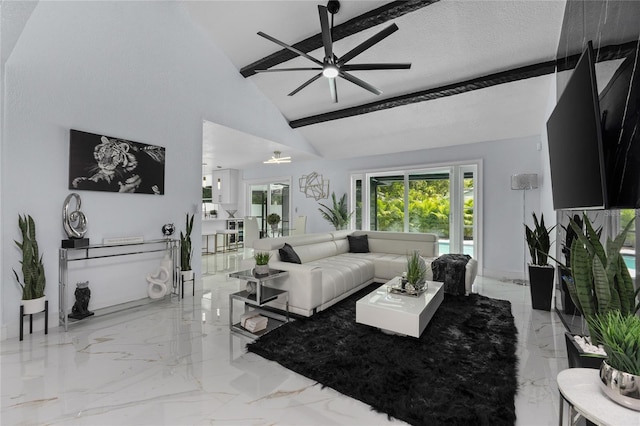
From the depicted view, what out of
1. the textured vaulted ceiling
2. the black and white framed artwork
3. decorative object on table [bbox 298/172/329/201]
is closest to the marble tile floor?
the black and white framed artwork

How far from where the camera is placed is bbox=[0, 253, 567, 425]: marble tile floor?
1657 mm

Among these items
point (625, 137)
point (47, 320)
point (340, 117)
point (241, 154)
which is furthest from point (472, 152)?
point (47, 320)

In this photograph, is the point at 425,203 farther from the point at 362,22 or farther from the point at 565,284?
the point at 362,22

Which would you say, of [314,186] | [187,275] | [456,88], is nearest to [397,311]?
[187,275]

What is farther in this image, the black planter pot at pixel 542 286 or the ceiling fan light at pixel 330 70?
the black planter pot at pixel 542 286

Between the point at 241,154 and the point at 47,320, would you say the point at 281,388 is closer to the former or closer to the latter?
the point at 47,320

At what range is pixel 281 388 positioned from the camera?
193 cm

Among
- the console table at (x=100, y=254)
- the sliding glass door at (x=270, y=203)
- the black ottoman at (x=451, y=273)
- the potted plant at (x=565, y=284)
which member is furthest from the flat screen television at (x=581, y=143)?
the sliding glass door at (x=270, y=203)

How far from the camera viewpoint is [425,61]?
3.95 m

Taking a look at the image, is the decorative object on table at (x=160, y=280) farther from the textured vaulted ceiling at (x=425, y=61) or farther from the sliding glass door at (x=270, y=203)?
the sliding glass door at (x=270, y=203)

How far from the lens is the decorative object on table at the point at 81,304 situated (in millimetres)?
2961

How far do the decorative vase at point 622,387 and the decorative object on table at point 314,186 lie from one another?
656cm

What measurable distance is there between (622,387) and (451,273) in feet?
10.2

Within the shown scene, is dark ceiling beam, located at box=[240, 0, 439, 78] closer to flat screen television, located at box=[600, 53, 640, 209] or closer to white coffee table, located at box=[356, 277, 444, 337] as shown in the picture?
flat screen television, located at box=[600, 53, 640, 209]
